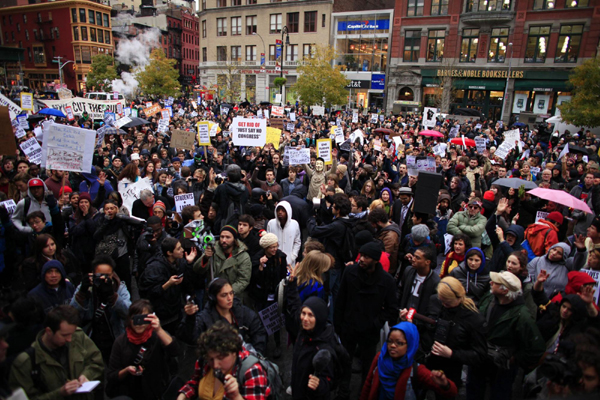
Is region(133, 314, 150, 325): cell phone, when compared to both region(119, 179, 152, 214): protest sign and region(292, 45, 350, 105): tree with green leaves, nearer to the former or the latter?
region(119, 179, 152, 214): protest sign

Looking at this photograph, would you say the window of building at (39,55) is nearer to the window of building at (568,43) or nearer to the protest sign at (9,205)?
the window of building at (568,43)

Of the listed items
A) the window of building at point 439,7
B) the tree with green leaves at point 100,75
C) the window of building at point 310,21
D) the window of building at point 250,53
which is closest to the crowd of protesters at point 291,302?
the window of building at point 439,7

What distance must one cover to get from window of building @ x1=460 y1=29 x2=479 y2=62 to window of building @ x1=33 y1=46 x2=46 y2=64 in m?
72.8

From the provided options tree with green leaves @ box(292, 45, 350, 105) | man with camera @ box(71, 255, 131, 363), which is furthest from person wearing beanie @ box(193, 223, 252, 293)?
tree with green leaves @ box(292, 45, 350, 105)

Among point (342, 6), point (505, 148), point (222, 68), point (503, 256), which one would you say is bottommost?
point (503, 256)

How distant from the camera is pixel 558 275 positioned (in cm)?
463

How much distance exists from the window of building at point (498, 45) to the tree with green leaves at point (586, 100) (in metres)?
18.8

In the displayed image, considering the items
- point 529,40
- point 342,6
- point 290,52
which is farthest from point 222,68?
point 529,40

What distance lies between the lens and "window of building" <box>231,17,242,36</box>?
178 ft

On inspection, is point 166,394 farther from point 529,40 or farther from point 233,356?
point 529,40

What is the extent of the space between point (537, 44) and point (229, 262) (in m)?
43.6

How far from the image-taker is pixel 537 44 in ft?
122

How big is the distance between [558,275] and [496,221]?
149 centimetres

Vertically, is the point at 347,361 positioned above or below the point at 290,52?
below
